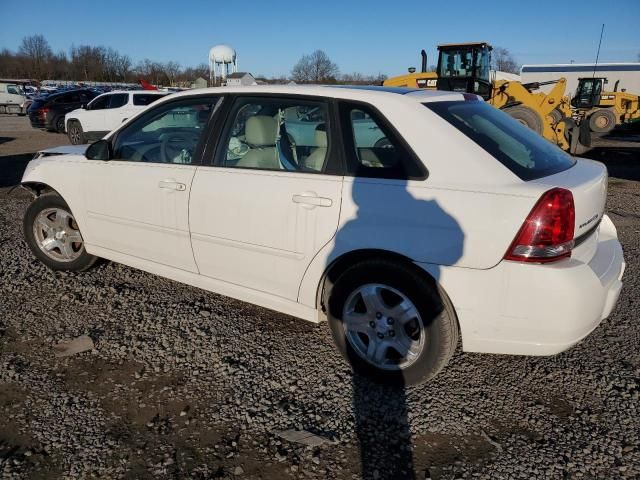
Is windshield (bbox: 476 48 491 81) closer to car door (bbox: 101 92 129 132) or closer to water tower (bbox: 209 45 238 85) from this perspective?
car door (bbox: 101 92 129 132)

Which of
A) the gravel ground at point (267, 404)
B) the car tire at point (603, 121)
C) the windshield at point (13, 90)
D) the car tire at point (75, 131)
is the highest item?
the windshield at point (13, 90)

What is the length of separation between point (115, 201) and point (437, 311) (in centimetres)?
259

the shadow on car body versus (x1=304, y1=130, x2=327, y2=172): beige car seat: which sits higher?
(x1=304, y1=130, x2=327, y2=172): beige car seat

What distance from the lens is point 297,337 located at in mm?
3492

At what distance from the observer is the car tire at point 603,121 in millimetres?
20141

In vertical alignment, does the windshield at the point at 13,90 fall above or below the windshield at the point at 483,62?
below

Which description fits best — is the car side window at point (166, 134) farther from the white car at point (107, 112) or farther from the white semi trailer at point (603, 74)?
the white semi trailer at point (603, 74)

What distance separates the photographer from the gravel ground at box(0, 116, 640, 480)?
231 centimetres

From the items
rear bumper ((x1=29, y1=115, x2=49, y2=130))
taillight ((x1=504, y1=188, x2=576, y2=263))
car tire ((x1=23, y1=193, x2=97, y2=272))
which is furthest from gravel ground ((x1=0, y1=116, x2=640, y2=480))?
rear bumper ((x1=29, y1=115, x2=49, y2=130))

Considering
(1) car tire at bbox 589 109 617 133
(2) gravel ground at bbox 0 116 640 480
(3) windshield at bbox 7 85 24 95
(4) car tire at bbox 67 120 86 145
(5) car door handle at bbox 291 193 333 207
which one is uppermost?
(3) windshield at bbox 7 85 24 95

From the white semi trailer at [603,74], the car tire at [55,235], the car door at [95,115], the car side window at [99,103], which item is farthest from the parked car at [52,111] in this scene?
the white semi trailer at [603,74]

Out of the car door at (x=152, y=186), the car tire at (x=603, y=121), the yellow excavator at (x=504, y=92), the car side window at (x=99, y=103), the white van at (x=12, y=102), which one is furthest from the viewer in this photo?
the white van at (x=12, y=102)

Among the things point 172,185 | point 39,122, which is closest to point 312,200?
point 172,185

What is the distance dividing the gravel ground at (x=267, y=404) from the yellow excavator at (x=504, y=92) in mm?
10696
